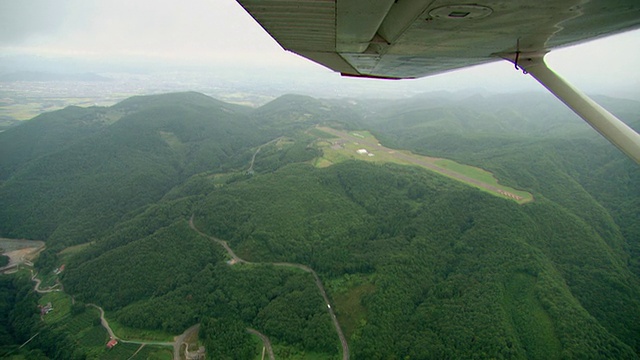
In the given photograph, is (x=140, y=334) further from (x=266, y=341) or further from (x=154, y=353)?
(x=266, y=341)

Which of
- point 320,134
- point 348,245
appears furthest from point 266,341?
point 320,134

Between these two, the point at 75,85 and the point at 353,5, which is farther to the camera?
the point at 75,85

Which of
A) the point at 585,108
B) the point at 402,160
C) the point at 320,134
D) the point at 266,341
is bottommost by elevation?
the point at 266,341

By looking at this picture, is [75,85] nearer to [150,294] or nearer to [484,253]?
[150,294]

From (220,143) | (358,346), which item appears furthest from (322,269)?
(220,143)

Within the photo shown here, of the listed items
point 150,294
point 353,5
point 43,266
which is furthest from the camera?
point 43,266

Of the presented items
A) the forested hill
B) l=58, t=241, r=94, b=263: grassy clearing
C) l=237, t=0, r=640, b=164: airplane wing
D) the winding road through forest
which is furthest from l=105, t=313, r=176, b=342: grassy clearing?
l=237, t=0, r=640, b=164: airplane wing
